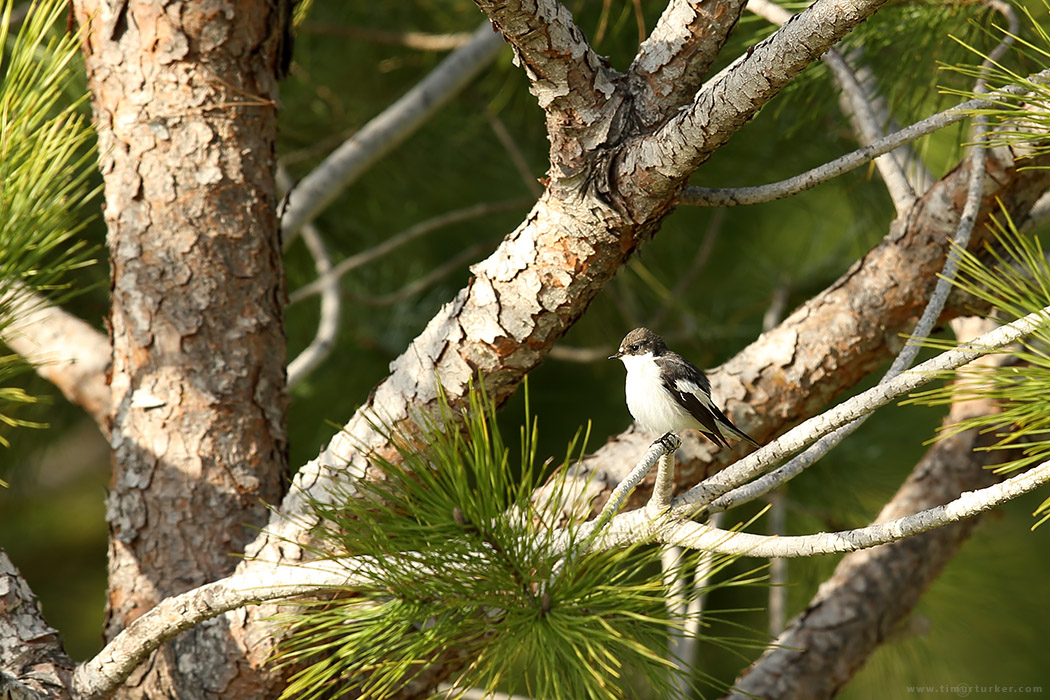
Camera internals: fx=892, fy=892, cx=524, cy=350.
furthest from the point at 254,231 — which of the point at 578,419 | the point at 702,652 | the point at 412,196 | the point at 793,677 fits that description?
the point at 702,652

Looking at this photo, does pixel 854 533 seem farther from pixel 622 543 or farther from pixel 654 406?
pixel 654 406

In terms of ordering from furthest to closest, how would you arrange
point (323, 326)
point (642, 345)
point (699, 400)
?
1. point (323, 326)
2. point (642, 345)
3. point (699, 400)

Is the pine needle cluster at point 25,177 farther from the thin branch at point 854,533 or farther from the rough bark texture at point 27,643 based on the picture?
the thin branch at point 854,533

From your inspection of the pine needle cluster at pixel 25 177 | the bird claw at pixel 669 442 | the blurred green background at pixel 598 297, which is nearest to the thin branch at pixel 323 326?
A: the blurred green background at pixel 598 297

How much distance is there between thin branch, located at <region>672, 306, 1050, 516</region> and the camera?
106 cm

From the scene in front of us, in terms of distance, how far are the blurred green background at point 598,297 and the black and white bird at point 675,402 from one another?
3.38ft

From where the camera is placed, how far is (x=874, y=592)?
2.19 metres

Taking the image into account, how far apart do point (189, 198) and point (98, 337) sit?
0.60m

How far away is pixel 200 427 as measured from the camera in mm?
1659

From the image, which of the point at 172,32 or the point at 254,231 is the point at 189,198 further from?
A: the point at 172,32

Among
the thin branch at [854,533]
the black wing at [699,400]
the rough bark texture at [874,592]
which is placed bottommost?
the rough bark texture at [874,592]

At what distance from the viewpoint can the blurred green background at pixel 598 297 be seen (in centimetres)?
317

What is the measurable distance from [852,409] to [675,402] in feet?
1.73

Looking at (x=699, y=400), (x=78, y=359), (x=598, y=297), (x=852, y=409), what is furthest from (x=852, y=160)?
(x=598, y=297)
